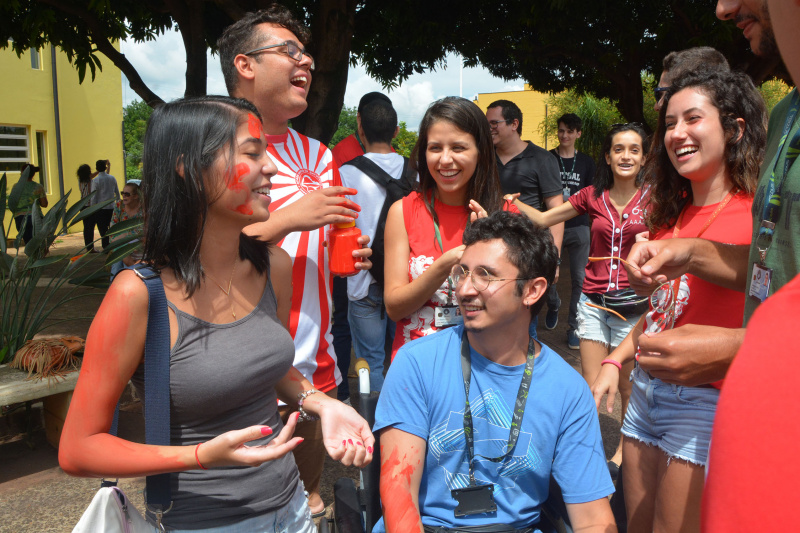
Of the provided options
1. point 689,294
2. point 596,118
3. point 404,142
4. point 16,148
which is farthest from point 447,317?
point 596,118

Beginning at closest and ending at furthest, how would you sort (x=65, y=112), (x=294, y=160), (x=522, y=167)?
(x=294, y=160) < (x=522, y=167) < (x=65, y=112)

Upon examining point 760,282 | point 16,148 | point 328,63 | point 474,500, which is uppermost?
point 328,63

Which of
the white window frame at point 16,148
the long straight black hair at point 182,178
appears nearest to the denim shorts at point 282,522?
the long straight black hair at point 182,178

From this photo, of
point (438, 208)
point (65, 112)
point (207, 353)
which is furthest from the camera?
point (65, 112)

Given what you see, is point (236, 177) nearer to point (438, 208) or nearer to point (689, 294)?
point (438, 208)

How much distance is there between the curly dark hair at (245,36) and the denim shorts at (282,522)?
1.63 m

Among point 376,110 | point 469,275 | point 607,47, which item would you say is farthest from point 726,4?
point 607,47

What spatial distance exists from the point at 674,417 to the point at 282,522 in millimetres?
1260

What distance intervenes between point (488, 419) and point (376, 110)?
2877mm

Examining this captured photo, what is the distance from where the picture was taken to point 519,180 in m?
4.67

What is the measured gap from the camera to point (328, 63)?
6516 mm

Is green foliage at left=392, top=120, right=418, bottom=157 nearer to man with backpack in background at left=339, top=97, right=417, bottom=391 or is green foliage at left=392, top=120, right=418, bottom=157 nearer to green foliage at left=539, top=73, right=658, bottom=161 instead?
green foliage at left=539, top=73, right=658, bottom=161

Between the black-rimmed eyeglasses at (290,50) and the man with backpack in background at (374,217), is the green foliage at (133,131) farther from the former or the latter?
the black-rimmed eyeglasses at (290,50)

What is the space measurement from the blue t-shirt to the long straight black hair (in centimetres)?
85
